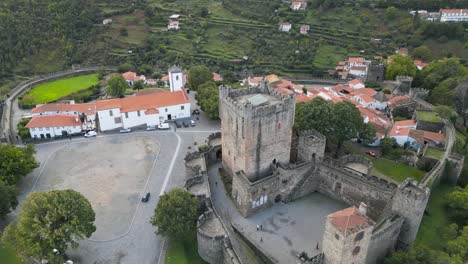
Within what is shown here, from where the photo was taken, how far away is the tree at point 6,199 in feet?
125

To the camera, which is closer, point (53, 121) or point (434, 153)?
point (434, 153)

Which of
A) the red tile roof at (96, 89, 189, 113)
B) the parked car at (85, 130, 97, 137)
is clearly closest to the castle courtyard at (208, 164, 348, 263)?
the red tile roof at (96, 89, 189, 113)

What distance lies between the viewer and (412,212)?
33.0 metres

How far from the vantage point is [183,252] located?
36562 mm

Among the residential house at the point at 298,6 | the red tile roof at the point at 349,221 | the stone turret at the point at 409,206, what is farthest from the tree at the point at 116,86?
the residential house at the point at 298,6

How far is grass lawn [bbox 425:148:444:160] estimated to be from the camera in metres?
45.9

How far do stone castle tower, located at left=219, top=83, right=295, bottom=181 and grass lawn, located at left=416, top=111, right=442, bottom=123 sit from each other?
89.8 ft

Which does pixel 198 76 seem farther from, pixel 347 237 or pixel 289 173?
pixel 347 237

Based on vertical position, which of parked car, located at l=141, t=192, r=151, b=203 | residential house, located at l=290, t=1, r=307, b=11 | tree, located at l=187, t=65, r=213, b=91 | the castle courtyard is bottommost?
the castle courtyard

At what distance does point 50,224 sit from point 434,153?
46392 mm

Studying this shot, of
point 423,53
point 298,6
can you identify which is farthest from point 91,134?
point 298,6

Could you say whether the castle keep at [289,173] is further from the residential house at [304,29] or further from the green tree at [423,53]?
the residential house at [304,29]

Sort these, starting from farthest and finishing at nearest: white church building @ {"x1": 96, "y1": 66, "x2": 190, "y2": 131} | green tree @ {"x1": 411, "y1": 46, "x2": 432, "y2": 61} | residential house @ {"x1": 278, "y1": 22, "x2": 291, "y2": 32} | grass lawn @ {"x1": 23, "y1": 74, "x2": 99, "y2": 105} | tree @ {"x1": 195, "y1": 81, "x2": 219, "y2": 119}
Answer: residential house @ {"x1": 278, "y1": 22, "x2": 291, "y2": 32}, green tree @ {"x1": 411, "y1": 46, "x2": 432, "y2": 61}, grass lawn @ {"x1": 23, "y1": 74, "x2": 99, "y2": 105}, tree @ {"x1": 195, "y1": 81, "x2": 219, "y2": 119}, white church building @ {"x1": 96, "y1": 66, "x2": 190, "y2": 131}

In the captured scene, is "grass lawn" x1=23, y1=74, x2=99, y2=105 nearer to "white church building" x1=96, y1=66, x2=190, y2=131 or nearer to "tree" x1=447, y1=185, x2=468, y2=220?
"white church building" x1=96, y1=66, x2=190, y2=131
